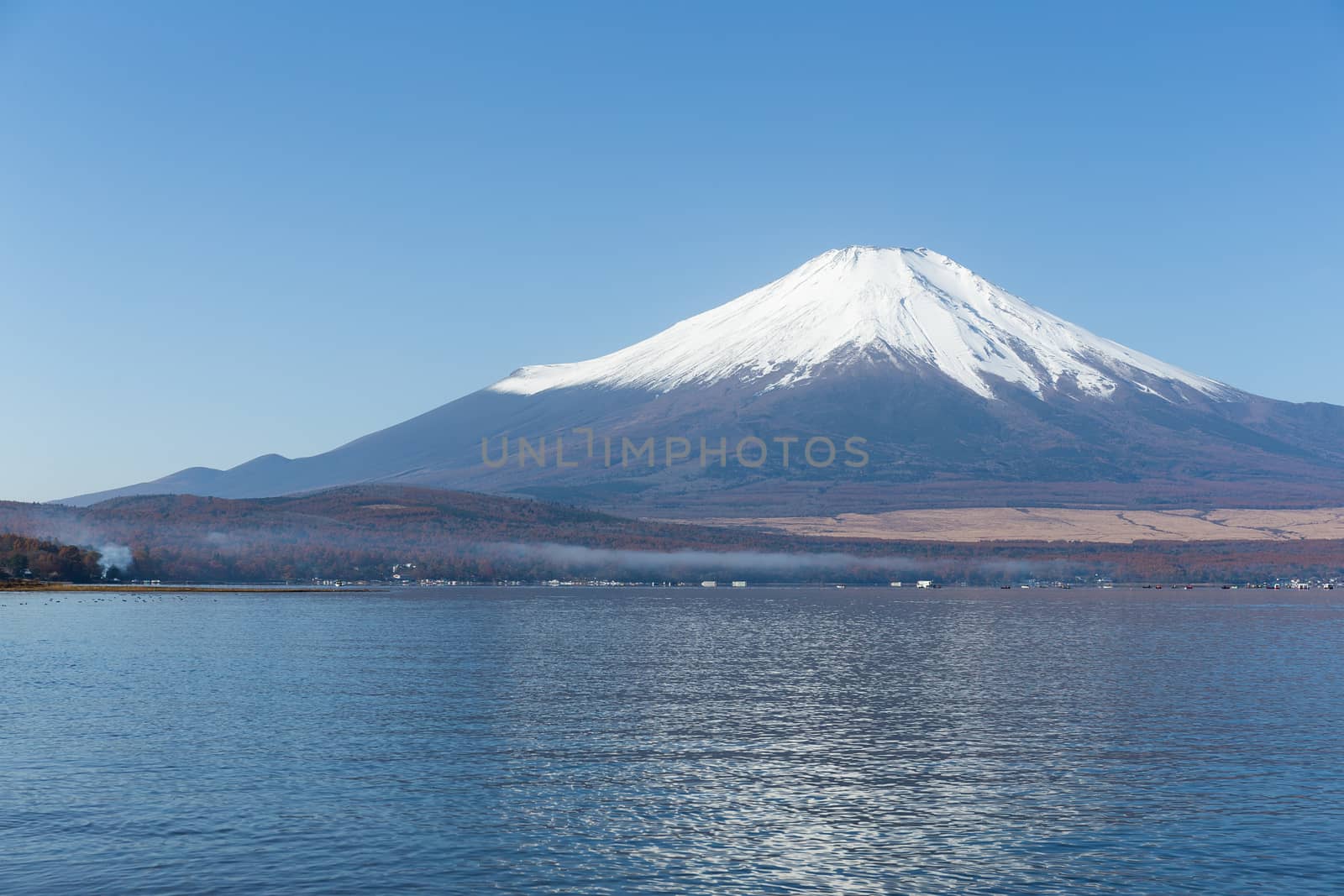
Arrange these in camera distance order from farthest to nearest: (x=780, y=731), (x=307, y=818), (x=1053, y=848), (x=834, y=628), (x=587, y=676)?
(x=834, y=628) < (x=587, y=676) < (x=780, y=731) < (x=307, y=818) < (x=1053, y=848)

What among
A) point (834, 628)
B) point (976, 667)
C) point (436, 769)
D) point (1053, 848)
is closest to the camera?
point (1053, 848)

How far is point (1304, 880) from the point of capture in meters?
35.7

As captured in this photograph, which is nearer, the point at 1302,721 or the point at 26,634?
the point at 1302,721

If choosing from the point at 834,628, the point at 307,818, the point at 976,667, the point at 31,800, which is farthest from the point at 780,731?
the point at 834,628

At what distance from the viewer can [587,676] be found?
87.6 meters

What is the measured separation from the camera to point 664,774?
50.7 m

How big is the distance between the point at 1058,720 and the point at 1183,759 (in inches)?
489

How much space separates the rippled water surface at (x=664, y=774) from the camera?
36.8 m

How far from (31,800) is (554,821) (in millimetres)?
17794

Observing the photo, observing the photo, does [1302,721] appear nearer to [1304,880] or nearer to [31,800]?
[1304,880]

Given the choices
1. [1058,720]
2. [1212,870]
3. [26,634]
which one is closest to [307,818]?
[1212,870]

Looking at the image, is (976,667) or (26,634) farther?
→ (26,634)

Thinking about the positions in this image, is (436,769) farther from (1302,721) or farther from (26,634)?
(26,634)

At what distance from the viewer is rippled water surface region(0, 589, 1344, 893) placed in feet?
121
